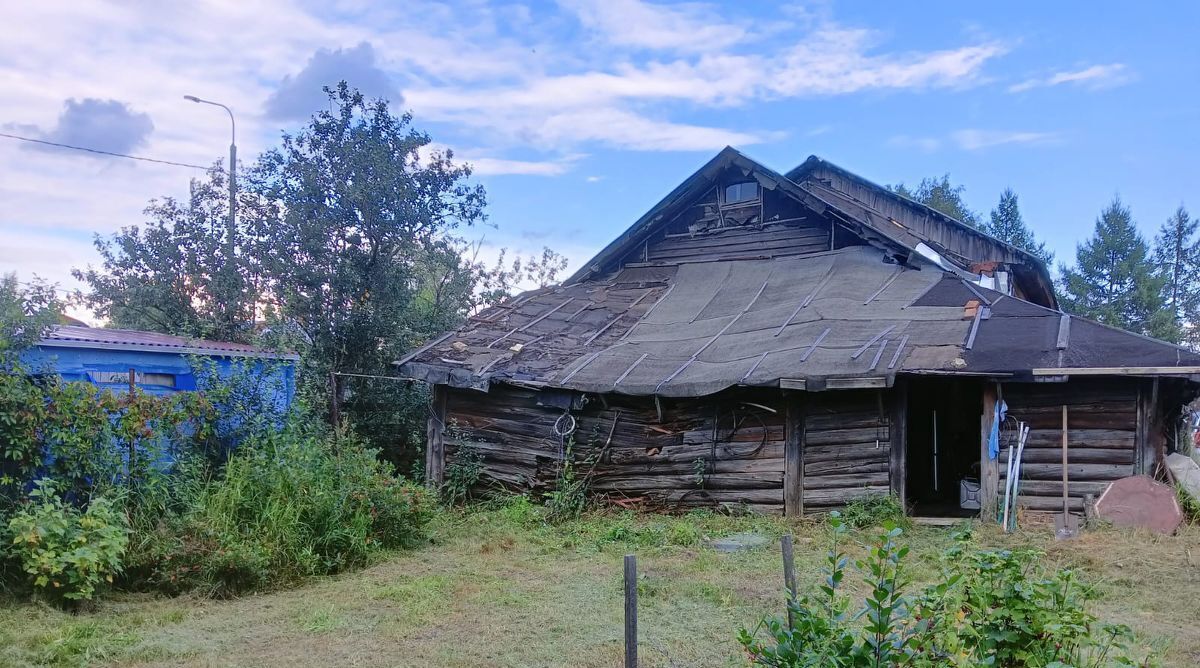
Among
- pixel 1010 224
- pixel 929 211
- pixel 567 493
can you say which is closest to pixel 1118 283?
pixel 1010 224

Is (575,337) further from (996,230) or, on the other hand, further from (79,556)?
(996,230)

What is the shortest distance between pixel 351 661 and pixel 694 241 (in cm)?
1142

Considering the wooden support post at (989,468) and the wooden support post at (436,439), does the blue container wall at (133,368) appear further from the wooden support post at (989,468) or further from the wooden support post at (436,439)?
the wooden support post at (989,468)

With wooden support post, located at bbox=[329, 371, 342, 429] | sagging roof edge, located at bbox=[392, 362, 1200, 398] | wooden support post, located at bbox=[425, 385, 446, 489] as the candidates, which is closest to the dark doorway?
sagging roof edge, located at bbox=[392, 362, 1200, 398]

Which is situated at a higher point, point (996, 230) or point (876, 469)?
point (996, 230)

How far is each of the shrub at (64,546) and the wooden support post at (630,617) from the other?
16.1ft

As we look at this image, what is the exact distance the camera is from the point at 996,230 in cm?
4028

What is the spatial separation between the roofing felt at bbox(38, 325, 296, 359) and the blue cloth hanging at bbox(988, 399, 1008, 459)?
9260mm

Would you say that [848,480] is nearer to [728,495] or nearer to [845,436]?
[845,436]

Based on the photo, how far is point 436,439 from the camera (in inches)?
522

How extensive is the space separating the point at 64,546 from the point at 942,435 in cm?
1316

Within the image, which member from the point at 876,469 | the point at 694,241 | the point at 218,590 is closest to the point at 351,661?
the point at 218,590

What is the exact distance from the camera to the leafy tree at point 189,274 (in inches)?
636

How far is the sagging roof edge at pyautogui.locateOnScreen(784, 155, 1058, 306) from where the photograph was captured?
56.2 feet
